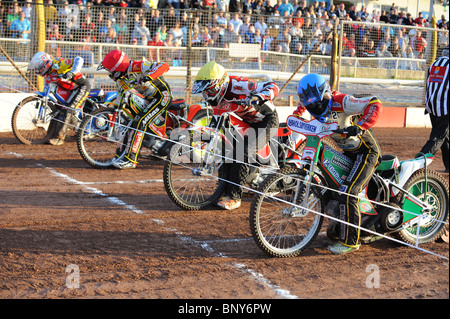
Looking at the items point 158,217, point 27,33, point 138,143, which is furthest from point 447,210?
point 27,33

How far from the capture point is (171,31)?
13.8 meters

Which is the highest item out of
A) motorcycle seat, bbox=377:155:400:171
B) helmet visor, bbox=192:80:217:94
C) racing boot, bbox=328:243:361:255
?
helmet visor, bbox=192:80:217:94

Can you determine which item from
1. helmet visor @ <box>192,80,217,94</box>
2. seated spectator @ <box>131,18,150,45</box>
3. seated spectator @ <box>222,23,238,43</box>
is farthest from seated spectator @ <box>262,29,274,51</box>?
helmet visor @ <box>192,80,217,94</box>

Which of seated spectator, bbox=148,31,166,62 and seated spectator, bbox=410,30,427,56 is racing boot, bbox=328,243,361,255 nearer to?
seated spectator, bbox=148,31,166,62

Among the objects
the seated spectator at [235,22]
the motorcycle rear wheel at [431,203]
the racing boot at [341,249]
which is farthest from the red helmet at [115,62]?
the seated spectator at [235,22]

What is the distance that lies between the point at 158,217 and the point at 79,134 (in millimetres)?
3226

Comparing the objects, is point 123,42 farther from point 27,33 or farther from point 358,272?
point 358,272

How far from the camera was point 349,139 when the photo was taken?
573 cm

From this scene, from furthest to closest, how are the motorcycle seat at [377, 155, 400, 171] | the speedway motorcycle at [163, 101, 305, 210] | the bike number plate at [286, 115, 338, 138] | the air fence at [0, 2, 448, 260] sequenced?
the air fence at [0, 2, 448, 260] → the speedway motorcycle at [163, 101, 305, 210] → the motorcycle seat at [377, 155, 400, 171] → the bike number plate at [286, 115, 338, 138]

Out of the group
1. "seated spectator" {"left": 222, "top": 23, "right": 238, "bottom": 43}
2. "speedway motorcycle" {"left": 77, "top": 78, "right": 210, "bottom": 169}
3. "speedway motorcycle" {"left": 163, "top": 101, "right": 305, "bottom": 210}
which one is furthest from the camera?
"seated spectator" {"left": 222, "top": 23, "right": 238, "bottom": 43}

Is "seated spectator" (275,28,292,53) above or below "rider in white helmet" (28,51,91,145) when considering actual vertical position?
above

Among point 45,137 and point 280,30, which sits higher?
point 280,30

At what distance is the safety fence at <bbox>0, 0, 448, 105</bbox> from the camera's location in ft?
42.5

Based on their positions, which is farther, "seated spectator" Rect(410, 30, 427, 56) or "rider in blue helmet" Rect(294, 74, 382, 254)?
"seated spectator" Rect(410, 30, 427, 56)
